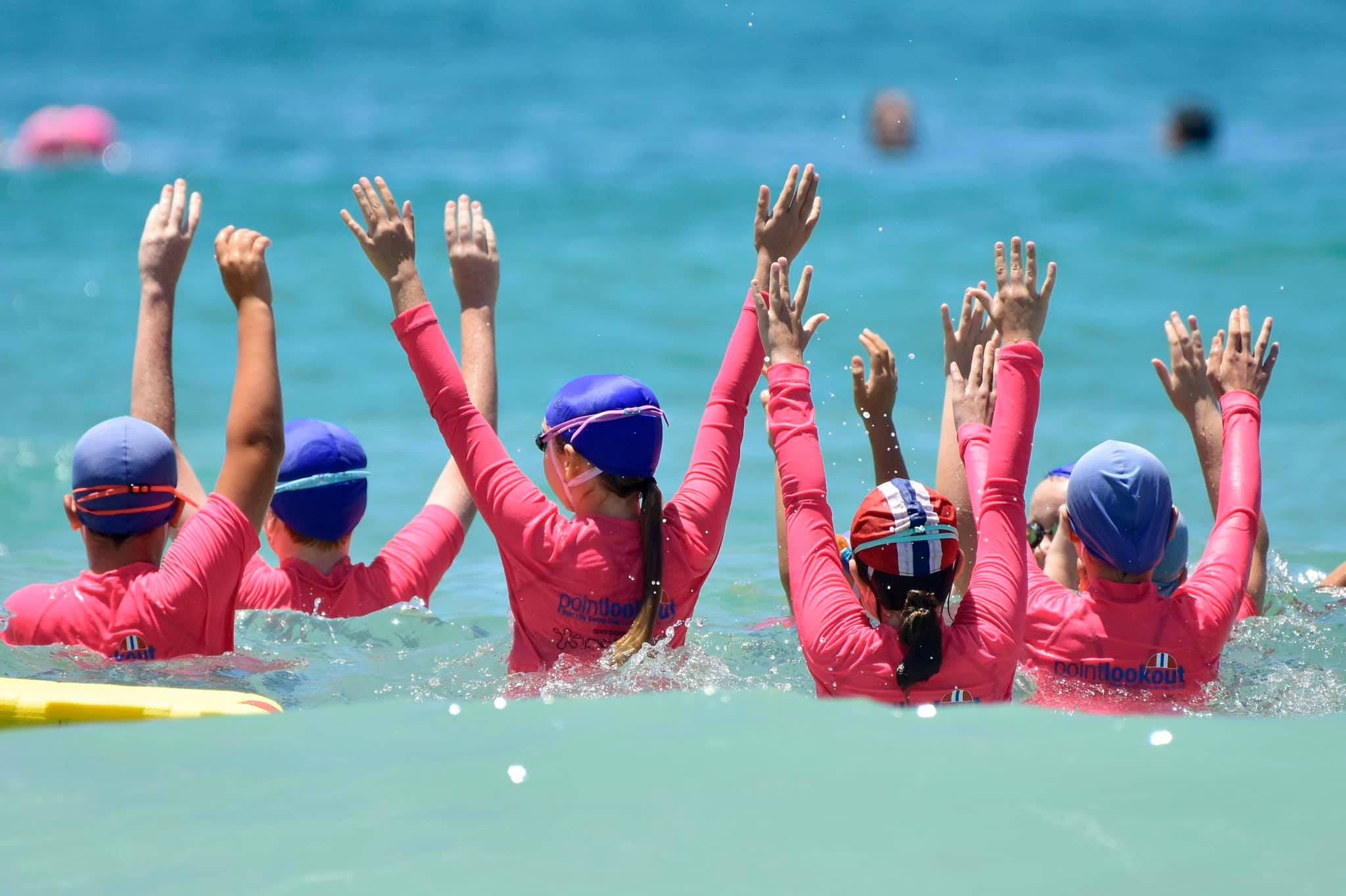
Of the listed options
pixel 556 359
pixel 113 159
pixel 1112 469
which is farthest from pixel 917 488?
pixel 113 159

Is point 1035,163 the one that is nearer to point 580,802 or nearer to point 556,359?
point 556,359

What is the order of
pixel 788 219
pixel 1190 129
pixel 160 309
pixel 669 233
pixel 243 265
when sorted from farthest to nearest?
1. pixel 1190 129
2. pixel 669 233
3. pixel 160 309
4. pixel 788 219
5. pixel 243 265

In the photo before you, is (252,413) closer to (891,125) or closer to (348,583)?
(348,583)

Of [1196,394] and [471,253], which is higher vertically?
[471,253]

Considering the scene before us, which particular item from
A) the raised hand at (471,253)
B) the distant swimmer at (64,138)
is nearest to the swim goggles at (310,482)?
the raised hand at (471,253)

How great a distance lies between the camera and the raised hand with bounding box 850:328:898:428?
4.55m

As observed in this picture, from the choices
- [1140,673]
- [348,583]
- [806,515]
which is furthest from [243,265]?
[1140,673]

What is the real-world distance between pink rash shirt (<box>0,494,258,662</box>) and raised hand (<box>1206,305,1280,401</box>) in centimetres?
307

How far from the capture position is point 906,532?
364 cm

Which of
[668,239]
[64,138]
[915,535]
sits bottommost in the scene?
[915,535]

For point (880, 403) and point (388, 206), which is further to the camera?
point (880, 403)

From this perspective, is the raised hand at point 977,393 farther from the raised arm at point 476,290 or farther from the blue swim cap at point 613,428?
the raised arm at point 476,290

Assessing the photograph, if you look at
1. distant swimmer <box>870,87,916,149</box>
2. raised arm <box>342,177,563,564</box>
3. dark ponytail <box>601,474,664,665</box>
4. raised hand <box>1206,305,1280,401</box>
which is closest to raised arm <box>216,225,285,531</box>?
raised arm <box>342,177,563,564</box>

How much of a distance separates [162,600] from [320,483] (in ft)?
2.97
